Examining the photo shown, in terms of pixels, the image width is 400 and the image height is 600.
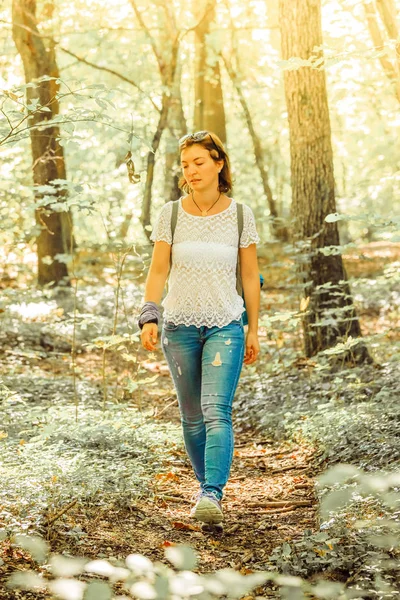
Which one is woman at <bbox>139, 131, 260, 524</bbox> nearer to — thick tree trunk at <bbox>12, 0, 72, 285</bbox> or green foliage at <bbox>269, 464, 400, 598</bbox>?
green foliage at <bbox>269, 464, 400, 598</bbox>

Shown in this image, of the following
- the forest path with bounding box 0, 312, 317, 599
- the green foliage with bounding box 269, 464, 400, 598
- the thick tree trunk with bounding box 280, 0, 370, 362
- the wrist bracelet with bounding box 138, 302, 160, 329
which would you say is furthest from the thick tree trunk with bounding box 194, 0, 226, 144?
the green foliage with bounding box 269, 464, 400, 598

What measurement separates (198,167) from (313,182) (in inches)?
Answer: 180

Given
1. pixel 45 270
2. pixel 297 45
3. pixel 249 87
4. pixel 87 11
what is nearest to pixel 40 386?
pixel 297 45

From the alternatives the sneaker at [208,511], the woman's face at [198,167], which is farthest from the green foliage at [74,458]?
the woman's face at [198,167]

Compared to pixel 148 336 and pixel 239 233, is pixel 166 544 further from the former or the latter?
pixel 239 233

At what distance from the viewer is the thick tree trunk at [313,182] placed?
8.58m

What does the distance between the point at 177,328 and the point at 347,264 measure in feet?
50.1

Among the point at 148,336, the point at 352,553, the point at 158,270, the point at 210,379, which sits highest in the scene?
the point at 158,270

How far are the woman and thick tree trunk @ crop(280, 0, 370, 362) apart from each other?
4.23 metres

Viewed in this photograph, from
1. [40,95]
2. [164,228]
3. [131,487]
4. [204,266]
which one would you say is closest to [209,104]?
[40,95]

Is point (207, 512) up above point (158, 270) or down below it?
below

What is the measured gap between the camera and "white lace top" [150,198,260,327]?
170 inches

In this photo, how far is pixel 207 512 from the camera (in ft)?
13.3

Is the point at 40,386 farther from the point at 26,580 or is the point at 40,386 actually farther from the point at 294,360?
the point at 26,580
